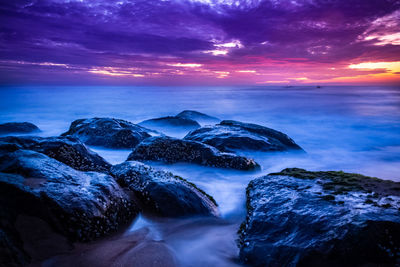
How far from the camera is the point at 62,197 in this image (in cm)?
279

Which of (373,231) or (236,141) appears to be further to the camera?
(236,141)

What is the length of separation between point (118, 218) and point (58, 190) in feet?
2.65

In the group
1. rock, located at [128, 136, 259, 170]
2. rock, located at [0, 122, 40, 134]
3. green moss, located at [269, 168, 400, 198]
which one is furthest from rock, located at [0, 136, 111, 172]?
rock, located at [0, 122, 40, 134]

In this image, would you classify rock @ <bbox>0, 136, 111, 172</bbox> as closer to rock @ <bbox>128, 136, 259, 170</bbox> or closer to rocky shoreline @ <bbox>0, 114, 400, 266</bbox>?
rocky shoreline @ <bbox>0, 114, 400, 266</bbox>

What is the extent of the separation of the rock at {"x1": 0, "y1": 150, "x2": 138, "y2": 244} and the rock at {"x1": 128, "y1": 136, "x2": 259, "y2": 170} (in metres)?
2.71

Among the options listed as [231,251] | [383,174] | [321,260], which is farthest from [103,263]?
[383,174]

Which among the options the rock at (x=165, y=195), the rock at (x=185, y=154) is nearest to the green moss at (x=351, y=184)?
the rock at (x=165, y=195)

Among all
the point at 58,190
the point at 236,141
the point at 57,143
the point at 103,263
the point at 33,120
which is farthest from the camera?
the point at 33,120

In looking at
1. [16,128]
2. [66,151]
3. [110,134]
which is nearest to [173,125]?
[110,134]

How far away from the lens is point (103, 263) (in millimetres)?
2459

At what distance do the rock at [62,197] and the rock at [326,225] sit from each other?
1651 mm

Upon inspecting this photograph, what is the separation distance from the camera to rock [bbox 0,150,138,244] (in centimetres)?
260

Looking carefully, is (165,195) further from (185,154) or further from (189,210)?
(185,154)

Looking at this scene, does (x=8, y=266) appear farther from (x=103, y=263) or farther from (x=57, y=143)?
(x=57, y=143)
